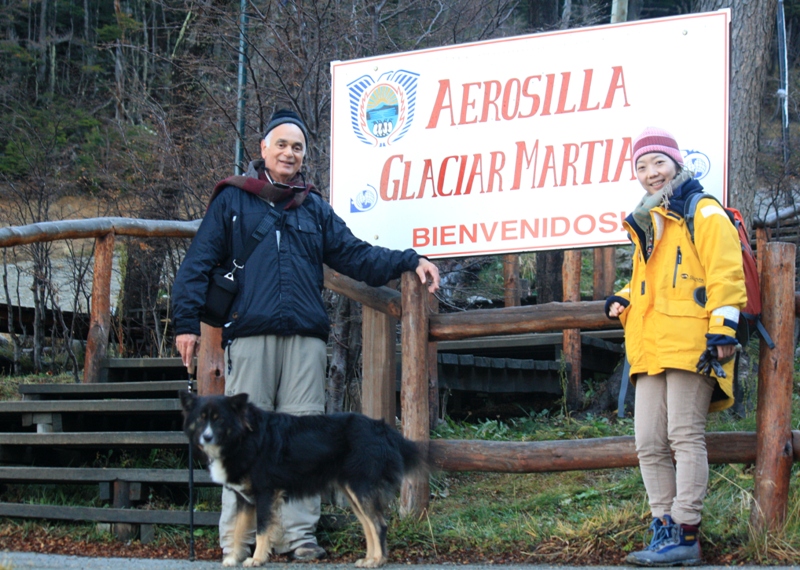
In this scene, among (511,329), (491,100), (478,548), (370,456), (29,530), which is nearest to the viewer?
(370,456)

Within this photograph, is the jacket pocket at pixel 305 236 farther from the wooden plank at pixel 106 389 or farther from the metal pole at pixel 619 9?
the metal pole at pixel 619 9

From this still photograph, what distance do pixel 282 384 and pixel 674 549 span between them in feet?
6.91

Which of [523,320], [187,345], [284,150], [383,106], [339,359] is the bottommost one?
[339,359]

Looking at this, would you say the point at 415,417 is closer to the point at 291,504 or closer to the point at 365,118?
the point at 291,504

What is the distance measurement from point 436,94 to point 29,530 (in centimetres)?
391

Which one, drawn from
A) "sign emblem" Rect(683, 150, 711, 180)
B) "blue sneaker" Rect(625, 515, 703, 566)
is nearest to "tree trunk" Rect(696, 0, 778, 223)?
"sign emblem" Rect(683, 150, 711, 180)

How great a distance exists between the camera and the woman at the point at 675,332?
12.5 feet

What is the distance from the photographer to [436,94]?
18.0 ft

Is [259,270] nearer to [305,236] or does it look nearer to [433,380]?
[305,236]

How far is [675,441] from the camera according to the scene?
3977mm

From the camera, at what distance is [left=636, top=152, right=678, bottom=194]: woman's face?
13.5ft

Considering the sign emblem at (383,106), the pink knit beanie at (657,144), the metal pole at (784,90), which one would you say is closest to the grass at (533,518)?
the pink knit beanie at (657,144)

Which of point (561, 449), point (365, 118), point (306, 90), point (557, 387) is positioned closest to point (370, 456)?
point (561, 449)

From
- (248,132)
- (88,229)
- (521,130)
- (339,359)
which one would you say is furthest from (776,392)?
(248,132)
